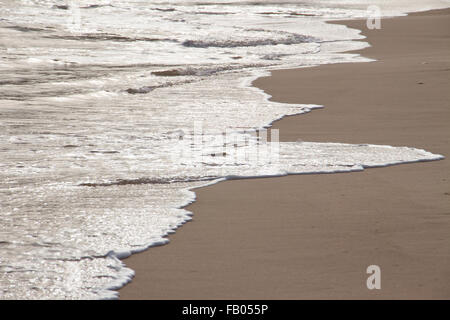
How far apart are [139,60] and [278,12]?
20311mm

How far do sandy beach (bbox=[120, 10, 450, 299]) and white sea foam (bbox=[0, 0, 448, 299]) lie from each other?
0.19m

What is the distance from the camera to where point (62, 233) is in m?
4.07

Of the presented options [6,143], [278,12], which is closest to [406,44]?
[6,143]

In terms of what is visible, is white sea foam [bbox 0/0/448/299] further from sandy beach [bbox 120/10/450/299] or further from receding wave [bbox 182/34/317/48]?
receding wave [bbox 182/34/317/48]

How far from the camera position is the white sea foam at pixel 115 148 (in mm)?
3812

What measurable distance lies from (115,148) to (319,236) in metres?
2.81

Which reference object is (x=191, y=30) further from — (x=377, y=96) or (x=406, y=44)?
(x=377, y=96)

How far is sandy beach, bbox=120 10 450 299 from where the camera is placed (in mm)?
3346

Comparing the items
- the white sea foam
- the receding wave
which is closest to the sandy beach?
the white sea foam

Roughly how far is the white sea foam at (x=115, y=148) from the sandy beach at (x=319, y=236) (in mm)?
190

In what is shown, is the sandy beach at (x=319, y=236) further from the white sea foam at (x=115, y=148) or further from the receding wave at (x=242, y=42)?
the receding wave at (x=242, y=42)

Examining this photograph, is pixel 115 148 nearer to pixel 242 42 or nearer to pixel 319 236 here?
pixel 319 236

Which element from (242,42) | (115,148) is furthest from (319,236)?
(242,42)

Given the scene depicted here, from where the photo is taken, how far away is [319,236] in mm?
3998
